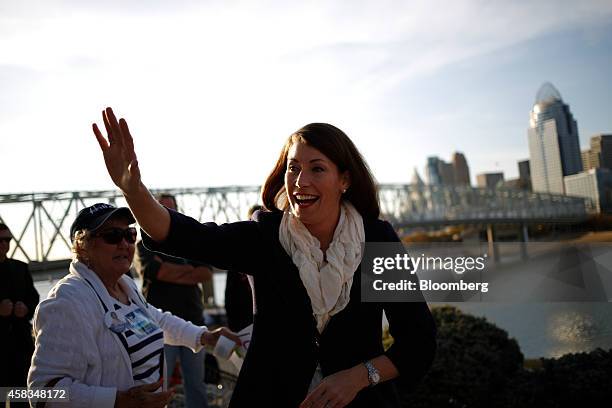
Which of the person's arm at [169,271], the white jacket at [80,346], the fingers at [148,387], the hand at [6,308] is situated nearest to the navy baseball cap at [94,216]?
the white jacket at [80,346]

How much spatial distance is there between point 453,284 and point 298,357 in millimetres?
3536

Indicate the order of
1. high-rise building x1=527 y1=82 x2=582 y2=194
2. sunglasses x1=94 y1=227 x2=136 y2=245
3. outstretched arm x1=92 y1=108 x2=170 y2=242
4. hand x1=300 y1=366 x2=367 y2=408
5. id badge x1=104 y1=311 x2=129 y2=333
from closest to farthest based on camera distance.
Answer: outstretched arm x1=92 y1=108 x2=170 y2=242
hand x1=300 y1=366 x2=367 y2=408
id badge x1=104 y1=311 x2=129 y2=333
sunglasses x1=94 y1=227 x2=136 y2=245
high-rise building x1=527 y1=82 x2=582 y2=194

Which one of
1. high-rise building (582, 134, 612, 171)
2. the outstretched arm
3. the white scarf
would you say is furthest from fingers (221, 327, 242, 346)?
high-rise building (582, 134, 612, 171)

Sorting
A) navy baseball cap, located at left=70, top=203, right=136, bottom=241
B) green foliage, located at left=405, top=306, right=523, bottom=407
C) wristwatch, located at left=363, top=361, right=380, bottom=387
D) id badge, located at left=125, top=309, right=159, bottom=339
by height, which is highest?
navy baseball cap, located at left=70, top=203, right=136, bottom=241

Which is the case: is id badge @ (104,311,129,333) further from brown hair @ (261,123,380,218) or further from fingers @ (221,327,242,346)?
fingers @ (221,327,242,346)

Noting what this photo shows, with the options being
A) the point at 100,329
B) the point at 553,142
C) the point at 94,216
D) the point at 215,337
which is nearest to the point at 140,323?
the point at 100,329

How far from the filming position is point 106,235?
288 cm

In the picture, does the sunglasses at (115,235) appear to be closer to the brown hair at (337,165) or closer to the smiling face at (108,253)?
the smiling face at (108,253)

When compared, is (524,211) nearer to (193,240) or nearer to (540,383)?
(540,383)

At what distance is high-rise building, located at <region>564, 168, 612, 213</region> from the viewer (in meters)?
7.03

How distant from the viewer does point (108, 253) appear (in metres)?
2.87

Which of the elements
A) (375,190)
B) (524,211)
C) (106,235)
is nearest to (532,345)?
(375,190)

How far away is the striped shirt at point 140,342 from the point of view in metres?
2.67

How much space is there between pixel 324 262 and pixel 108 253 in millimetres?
1201
